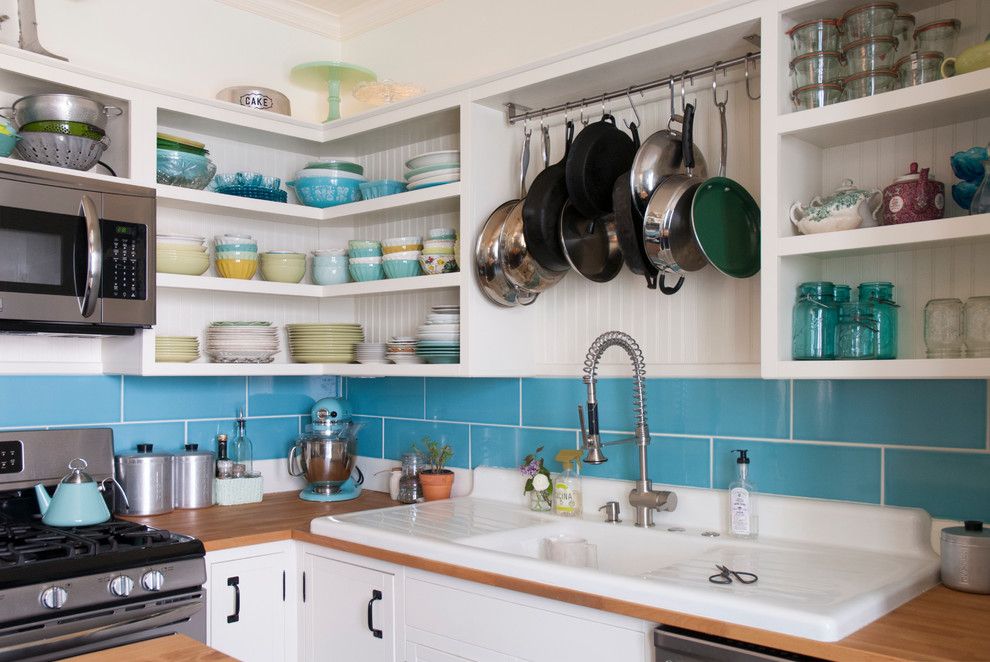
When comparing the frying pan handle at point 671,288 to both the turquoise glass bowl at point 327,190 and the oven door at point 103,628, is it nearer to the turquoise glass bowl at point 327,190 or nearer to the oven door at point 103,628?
the turquoise glass bowl at point 327,190

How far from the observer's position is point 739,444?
2262mm

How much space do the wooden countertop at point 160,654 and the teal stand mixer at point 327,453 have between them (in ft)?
4.94

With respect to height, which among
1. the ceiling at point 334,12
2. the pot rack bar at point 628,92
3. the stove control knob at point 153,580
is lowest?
the stove control knob at point 153,580

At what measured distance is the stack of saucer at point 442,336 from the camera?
2.70 m

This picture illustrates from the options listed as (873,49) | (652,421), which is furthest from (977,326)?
(652,421)

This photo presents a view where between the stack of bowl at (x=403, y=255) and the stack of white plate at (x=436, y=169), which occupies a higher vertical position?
the stack of white plate at (x=436, y=169)

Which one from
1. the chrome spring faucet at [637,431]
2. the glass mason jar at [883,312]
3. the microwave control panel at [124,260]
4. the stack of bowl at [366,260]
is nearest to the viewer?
the glass mason jar at [883,312]

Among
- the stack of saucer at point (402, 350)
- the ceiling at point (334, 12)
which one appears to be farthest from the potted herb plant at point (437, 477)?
the ceiling at point (334, 12)

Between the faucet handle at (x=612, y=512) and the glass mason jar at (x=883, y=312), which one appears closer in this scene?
the glass mason jar at (x=883, y=312)

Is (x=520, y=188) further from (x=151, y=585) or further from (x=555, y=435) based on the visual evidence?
(x=151, y=585)

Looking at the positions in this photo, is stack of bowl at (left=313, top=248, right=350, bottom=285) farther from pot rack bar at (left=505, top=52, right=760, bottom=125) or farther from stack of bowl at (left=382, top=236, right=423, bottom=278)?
pot rack bar at (left=505, top=52, right=760, bottom=125)

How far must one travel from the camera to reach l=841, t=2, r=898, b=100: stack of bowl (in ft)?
6.15

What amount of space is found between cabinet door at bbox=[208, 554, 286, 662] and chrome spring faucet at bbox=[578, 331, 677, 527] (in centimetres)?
100

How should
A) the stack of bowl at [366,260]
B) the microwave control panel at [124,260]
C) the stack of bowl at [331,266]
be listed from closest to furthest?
the microwave control panel at [124,260] < the stack of bowl at [366,260] < the stack of bowl at [331,266]
